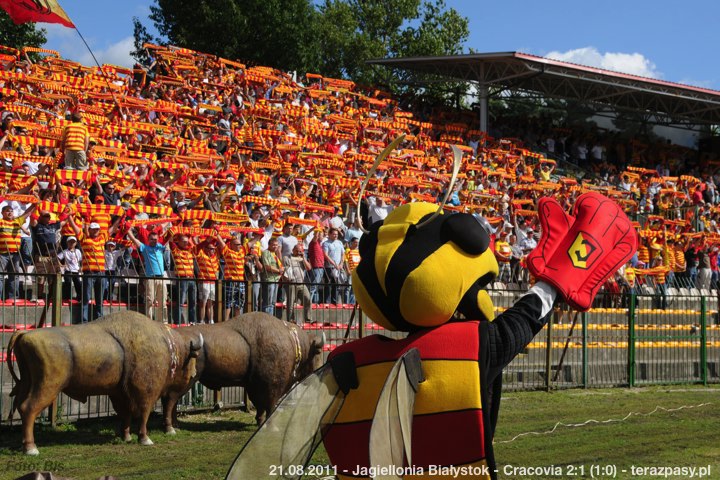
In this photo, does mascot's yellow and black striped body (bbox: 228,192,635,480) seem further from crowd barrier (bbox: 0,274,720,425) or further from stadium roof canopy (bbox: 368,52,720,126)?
stadium roof canopy (bbox: 368,52,720,126)

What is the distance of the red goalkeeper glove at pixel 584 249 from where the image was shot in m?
5.48

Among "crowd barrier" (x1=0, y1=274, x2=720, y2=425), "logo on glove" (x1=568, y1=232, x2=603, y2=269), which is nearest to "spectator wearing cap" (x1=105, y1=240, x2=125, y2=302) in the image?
"crowd barrier" (x1=0, y1=274, x2=720, y2=425)

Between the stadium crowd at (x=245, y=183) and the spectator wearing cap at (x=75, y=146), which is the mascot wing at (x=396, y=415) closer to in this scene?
the stadium crowd at (x=245, y=183)

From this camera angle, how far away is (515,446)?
9.79m

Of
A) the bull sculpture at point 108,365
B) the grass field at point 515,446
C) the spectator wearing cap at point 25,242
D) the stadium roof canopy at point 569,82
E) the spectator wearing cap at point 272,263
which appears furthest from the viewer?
the stadium roof canopy at point 569,82

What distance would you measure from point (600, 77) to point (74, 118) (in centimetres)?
2313

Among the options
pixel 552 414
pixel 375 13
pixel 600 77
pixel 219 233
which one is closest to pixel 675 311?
pixel 552 414

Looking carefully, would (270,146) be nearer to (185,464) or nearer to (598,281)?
(185,464)

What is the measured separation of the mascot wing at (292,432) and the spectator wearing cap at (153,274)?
656 cm

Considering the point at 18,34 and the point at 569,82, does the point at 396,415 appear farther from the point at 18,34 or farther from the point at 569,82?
the point at 18,34

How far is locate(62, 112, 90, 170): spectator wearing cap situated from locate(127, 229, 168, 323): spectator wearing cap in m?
3.73

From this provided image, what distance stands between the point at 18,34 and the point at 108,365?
108 feet

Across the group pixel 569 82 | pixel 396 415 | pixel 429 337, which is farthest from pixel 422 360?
pixel 569 82

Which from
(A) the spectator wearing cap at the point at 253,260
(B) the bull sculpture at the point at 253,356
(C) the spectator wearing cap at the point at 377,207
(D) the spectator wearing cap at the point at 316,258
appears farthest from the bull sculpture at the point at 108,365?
(C) the spectator wearing cap at the point at 377,207
